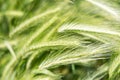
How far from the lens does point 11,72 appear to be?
4.40ft

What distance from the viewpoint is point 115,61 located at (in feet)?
3.58

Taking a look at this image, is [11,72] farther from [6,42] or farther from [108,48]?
[108,48]

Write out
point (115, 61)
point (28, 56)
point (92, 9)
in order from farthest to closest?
point (28, 56)
point (92, 9)
point (115, 61)

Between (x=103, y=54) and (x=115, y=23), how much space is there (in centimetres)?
11

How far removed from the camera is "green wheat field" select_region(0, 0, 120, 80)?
1.14 meters

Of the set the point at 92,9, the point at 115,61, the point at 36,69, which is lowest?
the point at 115,61

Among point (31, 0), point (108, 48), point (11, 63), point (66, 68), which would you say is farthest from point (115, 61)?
point (31, 0)

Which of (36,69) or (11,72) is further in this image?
(11,72)

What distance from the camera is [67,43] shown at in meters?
1.15

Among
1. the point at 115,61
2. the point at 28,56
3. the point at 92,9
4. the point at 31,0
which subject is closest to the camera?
the point at 115,61

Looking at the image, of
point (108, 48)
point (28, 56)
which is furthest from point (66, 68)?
point (108, 48)

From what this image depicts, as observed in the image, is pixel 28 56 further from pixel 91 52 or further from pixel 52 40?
pixel 91 52

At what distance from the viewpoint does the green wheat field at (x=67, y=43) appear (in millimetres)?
1140

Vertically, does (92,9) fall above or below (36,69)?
above
